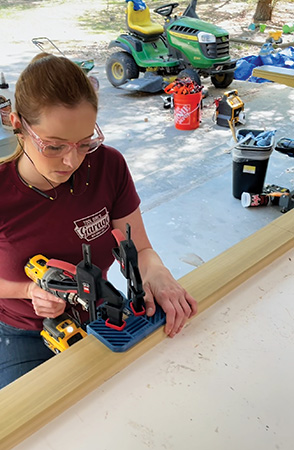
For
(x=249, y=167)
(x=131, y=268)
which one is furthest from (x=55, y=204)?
(x=249, y=167)

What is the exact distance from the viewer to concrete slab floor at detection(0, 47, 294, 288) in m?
2.92

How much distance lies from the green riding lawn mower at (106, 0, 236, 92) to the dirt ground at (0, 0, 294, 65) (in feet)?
5.39

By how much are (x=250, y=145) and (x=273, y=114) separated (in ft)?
6.90

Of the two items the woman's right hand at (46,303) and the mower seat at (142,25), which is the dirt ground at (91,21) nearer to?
the mower seat at (142,25)

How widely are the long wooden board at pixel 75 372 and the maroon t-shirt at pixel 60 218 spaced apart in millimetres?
316

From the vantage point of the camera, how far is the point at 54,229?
4.04ft

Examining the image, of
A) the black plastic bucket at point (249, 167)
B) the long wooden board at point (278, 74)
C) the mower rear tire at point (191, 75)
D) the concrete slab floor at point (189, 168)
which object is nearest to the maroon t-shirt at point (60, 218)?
the concrete slab floor at point (189, 168)

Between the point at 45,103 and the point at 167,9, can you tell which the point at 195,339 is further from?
the point at 167,9

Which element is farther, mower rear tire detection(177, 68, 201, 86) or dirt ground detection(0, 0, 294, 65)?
dirt ground detection(0, 0, 294, 65)

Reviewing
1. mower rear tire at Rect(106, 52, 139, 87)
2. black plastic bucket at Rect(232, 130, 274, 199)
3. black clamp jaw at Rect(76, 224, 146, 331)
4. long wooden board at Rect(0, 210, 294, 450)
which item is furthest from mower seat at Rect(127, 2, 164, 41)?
black clamp jaw at Rect(76, 224, 146, 331)

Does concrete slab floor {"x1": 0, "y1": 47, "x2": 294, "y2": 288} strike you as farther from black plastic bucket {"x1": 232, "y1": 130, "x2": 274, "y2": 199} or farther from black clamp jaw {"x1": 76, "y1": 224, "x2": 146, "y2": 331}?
black clamp jaw {"x1": 76, "y1": 224, "x2": 146, "y2": 331}

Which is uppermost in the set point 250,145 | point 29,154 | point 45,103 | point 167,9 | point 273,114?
point 45,103

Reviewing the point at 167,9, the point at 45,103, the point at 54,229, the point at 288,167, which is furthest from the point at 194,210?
the point at 167,9

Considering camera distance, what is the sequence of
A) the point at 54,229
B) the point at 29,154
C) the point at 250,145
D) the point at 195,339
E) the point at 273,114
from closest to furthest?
the point at 195,339 < the point at 29,154 < the point at 54,229 < the point at 250,145 < the point at 273,114
